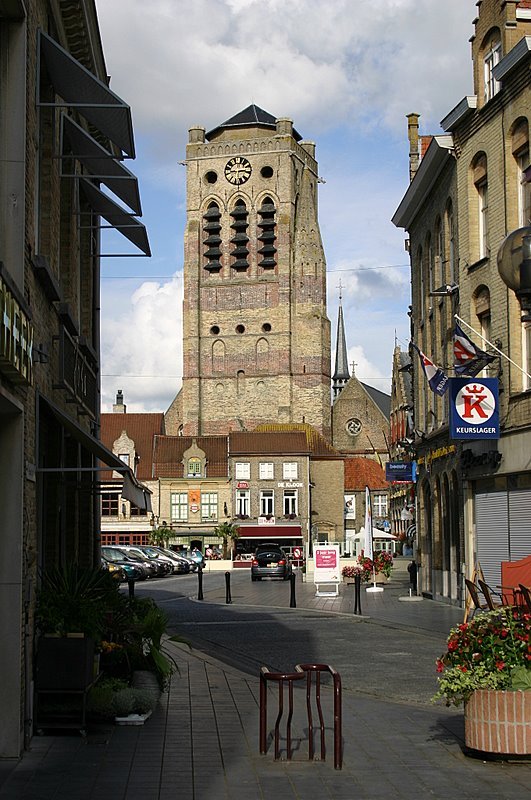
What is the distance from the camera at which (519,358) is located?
23016mm

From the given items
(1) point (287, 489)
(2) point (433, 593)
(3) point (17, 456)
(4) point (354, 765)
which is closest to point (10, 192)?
(3) point (17, 456)

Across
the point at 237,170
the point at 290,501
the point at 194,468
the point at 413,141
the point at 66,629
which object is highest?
the point at 237,170

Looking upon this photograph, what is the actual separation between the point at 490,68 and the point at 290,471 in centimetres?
6379

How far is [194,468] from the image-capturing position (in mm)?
90438

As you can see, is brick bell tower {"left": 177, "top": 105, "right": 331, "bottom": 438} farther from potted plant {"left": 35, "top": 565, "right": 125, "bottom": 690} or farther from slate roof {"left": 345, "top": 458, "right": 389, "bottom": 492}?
potted plant {"left": 35, "top": 565, "right": 125, "bottom": 690}

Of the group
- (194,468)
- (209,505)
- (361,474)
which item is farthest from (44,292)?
(361,474)

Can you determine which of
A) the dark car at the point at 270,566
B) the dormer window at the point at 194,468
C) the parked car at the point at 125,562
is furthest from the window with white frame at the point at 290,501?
the parked car at the point at 125,562

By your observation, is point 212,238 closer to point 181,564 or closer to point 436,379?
point 181,564

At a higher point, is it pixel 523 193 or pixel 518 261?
pixel 523 193

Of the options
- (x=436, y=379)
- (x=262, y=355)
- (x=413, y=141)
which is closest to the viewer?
(x=436, y=379)

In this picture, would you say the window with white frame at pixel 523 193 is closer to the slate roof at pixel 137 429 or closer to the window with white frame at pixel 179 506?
the window with white frame at pixel 179 506

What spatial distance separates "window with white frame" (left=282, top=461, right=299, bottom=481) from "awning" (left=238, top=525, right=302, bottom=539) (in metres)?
3.68

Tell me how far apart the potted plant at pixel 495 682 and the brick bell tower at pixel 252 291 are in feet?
303

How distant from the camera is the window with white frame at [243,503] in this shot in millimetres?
87500
